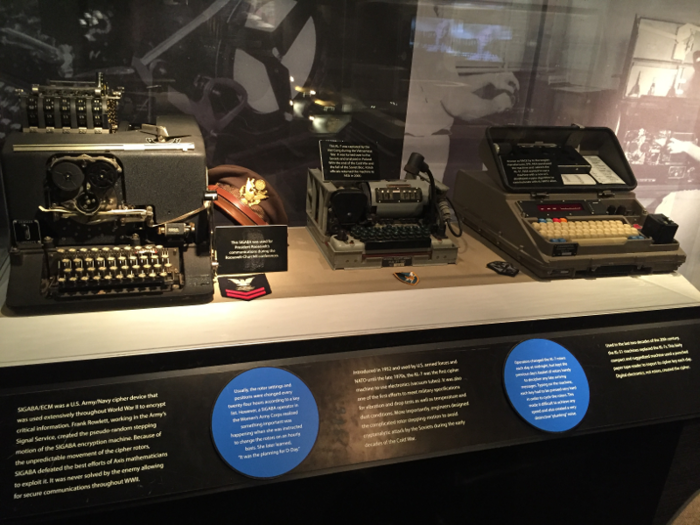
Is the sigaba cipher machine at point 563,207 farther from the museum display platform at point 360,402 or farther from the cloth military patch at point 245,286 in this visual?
the cloth military patch at point 245,286

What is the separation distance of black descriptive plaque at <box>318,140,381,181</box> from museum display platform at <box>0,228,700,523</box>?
0.55m

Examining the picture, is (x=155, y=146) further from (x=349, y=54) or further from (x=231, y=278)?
(x=349, y=54)

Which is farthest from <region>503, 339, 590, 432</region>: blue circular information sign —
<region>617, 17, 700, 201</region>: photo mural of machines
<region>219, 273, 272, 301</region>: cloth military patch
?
<region>617, 17, 700, 201</region>: photo mural of machines

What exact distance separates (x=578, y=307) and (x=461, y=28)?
76.2 inches

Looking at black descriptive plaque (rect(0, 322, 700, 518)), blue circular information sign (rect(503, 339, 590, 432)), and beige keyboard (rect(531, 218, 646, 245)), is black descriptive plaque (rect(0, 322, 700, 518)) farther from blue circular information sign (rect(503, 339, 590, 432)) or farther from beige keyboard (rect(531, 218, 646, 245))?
beige keyboard (rect(531, 218, 646, 245))

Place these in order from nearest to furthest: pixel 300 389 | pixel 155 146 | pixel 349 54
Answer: pixel 300 389, pixel 155 146, pixel 349 54

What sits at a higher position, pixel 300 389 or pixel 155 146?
pixel 155 146

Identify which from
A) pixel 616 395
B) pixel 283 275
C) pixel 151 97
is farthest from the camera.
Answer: pixel 151 97

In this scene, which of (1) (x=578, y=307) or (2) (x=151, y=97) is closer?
(1) (x=578, y=307)

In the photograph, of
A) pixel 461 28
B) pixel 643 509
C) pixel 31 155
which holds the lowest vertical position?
pixel 643 509

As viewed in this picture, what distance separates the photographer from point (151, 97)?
2916mm

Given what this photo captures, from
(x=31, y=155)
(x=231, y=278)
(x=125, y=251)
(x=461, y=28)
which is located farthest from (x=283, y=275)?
(x=461, y=28)

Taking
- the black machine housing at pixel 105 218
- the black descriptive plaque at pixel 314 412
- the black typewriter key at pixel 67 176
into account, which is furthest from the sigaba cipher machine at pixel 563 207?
the black typewriter key at pixel 67 176

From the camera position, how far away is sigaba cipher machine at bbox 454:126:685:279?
267 cm
